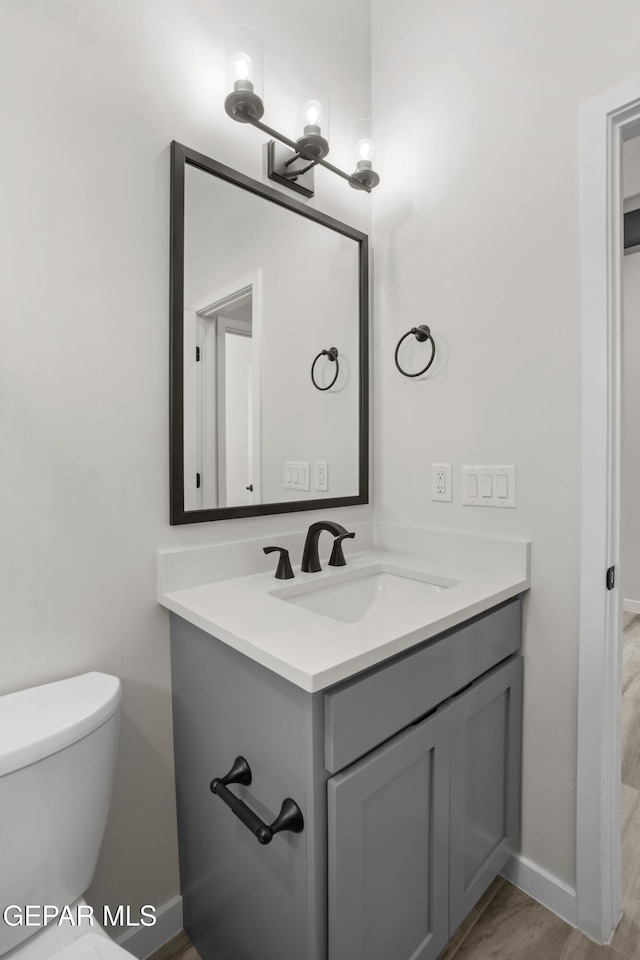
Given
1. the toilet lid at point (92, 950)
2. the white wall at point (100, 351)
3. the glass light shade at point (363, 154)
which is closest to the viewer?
the toilet lid at point (92, 950)

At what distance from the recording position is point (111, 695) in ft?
3.15

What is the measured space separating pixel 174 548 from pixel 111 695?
0.37m

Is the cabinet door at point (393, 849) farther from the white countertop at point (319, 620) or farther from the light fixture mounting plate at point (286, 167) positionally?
the light fixture mounting plate at point (286, 167)

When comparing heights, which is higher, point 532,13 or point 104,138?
point 532,13

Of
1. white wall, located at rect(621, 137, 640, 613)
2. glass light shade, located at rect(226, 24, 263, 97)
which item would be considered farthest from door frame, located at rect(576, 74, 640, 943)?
white wall, located at rect(621, 137, 640, 613)

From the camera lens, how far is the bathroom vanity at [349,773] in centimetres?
84

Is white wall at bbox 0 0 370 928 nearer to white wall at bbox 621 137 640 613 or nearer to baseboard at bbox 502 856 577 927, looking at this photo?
baseboard at bbox 502 856 577 927

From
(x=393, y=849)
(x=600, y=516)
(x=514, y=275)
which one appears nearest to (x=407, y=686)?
(x=393, y=849)

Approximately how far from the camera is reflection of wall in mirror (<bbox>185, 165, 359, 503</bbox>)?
4.14 feet

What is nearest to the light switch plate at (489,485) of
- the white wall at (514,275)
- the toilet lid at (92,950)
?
the white wall at (514,275)

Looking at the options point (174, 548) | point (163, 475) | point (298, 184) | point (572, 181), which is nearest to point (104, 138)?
point (298, 184)

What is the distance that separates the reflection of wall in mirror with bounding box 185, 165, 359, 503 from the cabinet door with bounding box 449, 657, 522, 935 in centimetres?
73

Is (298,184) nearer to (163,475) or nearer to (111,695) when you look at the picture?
(163,475)

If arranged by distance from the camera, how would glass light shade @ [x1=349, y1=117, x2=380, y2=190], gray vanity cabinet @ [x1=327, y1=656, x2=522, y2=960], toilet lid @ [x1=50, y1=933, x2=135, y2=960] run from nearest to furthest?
toilet lid @ [x1=50, y1=933, x2=135, y2=960], gray vanity cabinet @ [x1=327, y1=656, x2=522, y2=960], glass light shade @ [x1=349, y1=117, x2=380, y2=190]
